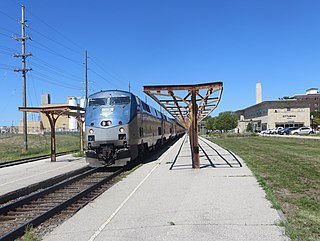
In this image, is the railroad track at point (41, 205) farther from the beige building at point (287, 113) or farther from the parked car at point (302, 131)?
the beige building at point (287, 113)

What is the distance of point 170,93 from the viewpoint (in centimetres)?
1402

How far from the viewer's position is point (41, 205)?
921 centimetres

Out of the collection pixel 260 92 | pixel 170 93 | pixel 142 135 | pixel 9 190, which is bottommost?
pixel 9 190

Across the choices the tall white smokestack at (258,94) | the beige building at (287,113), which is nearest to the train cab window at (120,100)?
the beige building at (287,113)

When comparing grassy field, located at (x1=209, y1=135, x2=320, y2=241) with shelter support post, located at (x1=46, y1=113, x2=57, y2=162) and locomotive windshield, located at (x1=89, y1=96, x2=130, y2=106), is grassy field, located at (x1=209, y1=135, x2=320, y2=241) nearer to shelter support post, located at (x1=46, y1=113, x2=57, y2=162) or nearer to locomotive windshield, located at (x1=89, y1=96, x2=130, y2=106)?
locomotive windshield, located at (x1=89, y1=96, x2=130, y2=106)

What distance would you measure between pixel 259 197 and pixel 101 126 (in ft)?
30.0

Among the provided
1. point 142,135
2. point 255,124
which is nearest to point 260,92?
point 255,124

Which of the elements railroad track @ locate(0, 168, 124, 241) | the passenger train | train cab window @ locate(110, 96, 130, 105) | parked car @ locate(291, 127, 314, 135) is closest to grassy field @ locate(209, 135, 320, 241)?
railroad track @ locate(0, 168, 124, 241)

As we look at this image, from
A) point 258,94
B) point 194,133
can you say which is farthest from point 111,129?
point 258,94

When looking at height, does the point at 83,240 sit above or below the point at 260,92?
below

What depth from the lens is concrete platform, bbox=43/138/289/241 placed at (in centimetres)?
562

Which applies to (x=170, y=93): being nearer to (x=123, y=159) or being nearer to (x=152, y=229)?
(x=123, y=159)

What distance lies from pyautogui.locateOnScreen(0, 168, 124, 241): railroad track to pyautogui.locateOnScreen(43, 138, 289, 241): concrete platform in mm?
651

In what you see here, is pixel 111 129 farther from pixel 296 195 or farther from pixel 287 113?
pixel 287 113
